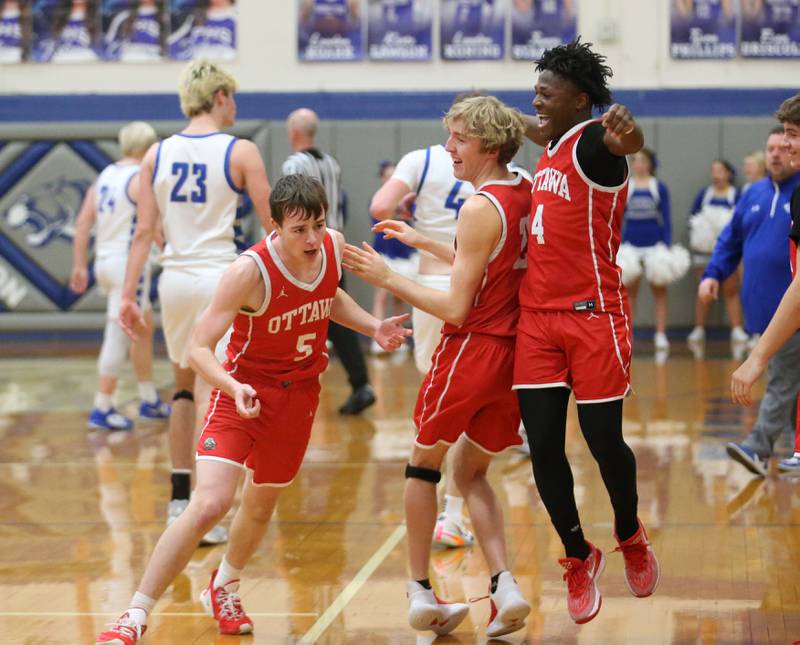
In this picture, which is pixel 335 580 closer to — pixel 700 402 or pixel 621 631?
pixel 621 631

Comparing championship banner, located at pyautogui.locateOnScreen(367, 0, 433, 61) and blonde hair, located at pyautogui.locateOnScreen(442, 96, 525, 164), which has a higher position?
championship banner, located at pyautogui.locateOnScreen(367, 0, 433, 61)

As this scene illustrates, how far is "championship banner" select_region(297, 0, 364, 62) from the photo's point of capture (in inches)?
570

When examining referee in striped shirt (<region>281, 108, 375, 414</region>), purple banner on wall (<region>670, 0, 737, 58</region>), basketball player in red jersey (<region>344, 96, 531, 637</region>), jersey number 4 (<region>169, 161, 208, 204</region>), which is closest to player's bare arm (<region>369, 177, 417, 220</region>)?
jersey number 4 (<region>169, 161, 208, 204</region>)

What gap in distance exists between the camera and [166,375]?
11.5 metres

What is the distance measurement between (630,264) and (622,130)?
9250mm

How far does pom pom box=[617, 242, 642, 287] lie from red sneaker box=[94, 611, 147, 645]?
9455mm

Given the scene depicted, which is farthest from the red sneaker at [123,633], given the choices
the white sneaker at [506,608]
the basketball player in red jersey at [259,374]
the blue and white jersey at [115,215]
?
the blue and white jersey at [115,215]

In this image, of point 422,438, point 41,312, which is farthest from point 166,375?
point 422,438

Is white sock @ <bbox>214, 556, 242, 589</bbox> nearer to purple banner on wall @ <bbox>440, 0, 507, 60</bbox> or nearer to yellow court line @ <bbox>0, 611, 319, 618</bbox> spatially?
yellow court line @ <bbox>0, 611, 319, 618</bbox>

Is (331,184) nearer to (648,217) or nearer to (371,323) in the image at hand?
(371,323)

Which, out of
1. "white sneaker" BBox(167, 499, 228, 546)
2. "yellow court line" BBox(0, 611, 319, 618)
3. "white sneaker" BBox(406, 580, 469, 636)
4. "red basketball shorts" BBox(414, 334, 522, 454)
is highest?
"red basketball shorts" BBox(414, 334, 522, 454)

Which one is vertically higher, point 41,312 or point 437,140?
point 437,140

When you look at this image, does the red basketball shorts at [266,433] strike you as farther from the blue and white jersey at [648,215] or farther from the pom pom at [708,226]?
the pom pom at [708,226]

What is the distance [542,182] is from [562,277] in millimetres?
335
